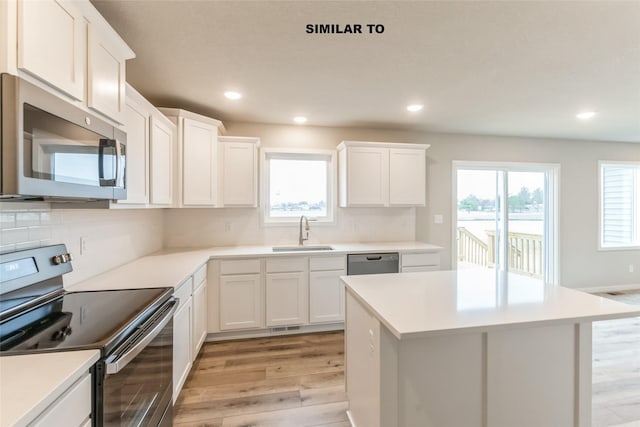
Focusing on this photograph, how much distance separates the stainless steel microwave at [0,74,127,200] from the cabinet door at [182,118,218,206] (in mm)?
1342

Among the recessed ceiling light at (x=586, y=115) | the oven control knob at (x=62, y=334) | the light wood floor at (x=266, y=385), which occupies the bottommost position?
the light wood floor at (x=266, y=385)

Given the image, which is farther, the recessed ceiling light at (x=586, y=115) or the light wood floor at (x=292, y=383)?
the recessed ceiling light at (x=586, y=115)

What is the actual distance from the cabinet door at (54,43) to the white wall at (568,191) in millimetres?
3855

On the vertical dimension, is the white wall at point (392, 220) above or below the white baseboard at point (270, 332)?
above

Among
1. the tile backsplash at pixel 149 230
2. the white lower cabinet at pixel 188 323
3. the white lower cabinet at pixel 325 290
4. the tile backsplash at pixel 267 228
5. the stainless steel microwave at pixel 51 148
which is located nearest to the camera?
the stainless steel microwave at pixel 51 148

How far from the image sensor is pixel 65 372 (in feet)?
2.79

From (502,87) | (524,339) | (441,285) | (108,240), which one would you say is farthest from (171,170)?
(502,87)

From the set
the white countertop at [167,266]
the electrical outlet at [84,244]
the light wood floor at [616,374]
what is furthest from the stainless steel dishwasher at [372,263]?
the electrical outlet at [84,244]

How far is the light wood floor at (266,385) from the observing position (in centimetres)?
185

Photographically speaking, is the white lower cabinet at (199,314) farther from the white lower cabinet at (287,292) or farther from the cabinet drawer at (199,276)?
the white lower cabinet at (287,292)

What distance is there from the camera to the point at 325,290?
10.1 feet

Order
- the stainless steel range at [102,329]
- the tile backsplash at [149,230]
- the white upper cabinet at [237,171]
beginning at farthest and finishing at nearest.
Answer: the white upper cabinet at [237,171]
the tile backsplash at [149,230]
the stainless steel range at [102,329]

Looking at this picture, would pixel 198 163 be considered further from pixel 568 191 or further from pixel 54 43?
pixel 568 191

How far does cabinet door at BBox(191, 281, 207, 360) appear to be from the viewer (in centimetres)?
234
